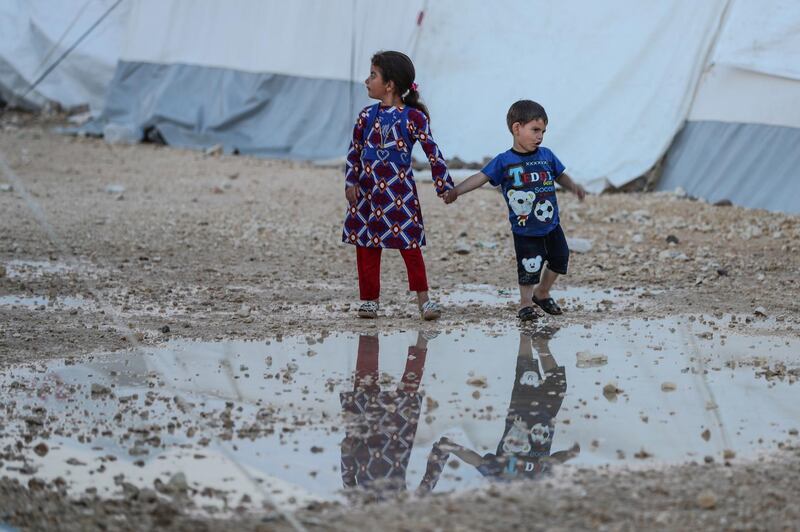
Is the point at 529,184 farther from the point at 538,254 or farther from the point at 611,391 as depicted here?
the point at 611,391

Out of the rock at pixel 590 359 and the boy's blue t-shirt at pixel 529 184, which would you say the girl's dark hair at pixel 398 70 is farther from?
the rock at pixel 590 359

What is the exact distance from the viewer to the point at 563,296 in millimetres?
6180

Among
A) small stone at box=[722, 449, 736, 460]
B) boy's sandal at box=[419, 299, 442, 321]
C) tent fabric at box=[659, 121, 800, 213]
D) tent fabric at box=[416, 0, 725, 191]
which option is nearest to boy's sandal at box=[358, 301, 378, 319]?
boy's sandal at box=[419, 299, 442, 321]

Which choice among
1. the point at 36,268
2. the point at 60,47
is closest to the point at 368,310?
the point at 36,268

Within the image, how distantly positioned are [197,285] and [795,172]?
4.76 metres

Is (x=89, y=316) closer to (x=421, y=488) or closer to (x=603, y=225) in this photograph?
(x=421, y=488)

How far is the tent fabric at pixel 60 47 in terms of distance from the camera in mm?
16234

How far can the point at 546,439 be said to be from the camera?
3727 mm

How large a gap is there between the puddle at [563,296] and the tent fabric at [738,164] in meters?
2.94

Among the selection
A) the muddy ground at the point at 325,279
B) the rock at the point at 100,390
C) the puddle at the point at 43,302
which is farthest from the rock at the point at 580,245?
the rock at the point at 100,390

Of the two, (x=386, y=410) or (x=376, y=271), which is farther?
(x=376, y=271)

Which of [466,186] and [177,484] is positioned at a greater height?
[466,186]

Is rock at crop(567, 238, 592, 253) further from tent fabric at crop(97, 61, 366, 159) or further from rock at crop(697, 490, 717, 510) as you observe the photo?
tent fabric at crop(97, 61, 366, 159)

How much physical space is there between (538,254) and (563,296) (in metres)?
0.68
